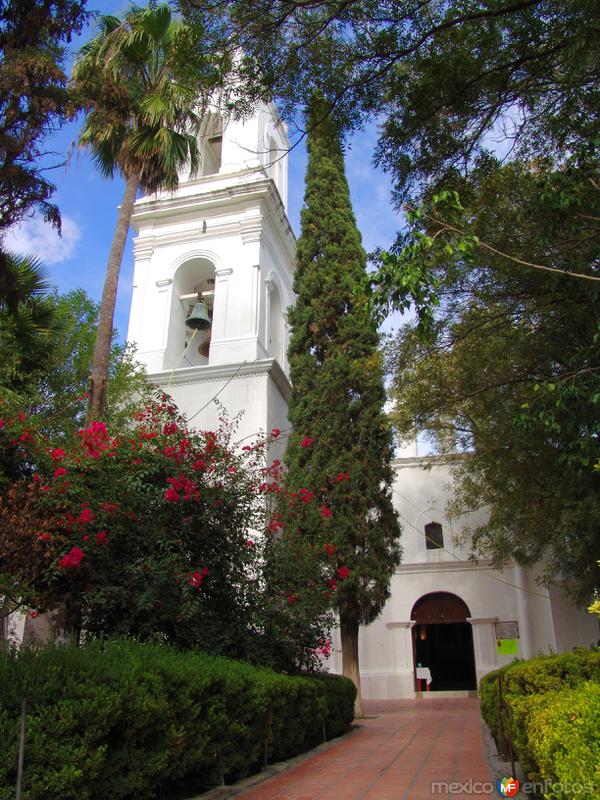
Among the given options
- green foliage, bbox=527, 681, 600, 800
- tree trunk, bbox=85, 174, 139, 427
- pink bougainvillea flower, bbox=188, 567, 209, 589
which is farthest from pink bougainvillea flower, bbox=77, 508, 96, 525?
green foliage, bbox=527, 681, 600, 800

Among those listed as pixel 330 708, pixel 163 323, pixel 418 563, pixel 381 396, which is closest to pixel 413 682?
pixel 418 563

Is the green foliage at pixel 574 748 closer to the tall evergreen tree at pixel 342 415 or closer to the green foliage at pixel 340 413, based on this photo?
the green foliage at pixel 340 413

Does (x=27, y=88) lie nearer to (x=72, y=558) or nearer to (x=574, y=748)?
(x=72, y=558)

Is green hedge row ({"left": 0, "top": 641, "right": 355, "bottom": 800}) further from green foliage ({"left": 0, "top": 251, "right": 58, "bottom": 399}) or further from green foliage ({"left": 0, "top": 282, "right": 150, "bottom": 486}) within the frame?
green foliage ({"left": 0, "top": 251, "right": 58, "bottom": 399})

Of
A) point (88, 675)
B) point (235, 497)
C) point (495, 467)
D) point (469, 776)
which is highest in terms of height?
point (495, 467)

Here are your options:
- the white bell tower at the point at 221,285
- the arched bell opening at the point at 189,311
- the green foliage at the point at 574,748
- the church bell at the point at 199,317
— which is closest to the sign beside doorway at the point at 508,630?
the white bell tower at the point at 221,285

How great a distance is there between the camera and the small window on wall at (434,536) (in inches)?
854

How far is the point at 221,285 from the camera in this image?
16.9 m

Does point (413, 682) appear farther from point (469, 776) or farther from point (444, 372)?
point (469, 776)

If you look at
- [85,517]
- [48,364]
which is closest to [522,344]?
[85,517]

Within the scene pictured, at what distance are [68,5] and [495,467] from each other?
998 cm

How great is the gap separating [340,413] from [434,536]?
30.2 feet

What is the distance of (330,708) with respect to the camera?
372 inches

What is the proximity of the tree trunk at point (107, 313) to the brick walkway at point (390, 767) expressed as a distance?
4.91m
